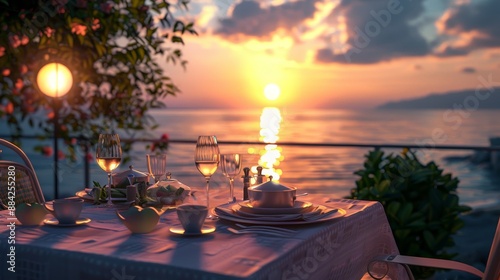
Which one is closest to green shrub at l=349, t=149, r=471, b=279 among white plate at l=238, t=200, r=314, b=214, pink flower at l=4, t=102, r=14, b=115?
white plate at l=238, t=200, r=314, b=214

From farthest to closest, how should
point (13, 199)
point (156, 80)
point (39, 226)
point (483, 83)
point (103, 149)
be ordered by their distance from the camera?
point (156, 80) < point (483, 83) < point (13, 199) < point (103, 149) < point (39, 226)

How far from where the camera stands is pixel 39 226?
1346 millimetres

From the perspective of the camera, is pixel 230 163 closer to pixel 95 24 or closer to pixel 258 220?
pixel 258 220

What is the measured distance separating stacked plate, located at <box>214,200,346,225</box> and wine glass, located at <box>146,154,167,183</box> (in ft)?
1.23

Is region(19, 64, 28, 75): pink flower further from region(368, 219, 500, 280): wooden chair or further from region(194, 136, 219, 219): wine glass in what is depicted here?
region(368, 219, 500, 280): wooden chair

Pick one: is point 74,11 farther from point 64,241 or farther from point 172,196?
point 64,241

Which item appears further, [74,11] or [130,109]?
[130,109]

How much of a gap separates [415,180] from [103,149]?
1.90m

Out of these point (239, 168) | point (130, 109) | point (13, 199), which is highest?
point (130, 109)

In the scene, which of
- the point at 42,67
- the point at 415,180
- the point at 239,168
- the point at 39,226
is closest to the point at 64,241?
the point at 39,226

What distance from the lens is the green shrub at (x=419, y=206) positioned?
2.87 meters

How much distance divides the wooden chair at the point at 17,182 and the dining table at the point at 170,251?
0.60 metres

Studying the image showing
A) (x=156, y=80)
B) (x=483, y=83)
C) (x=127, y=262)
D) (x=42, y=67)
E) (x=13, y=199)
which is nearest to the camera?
(x=127, y=262)

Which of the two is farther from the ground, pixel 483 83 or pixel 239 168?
pixel 483 83
